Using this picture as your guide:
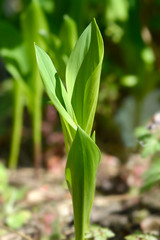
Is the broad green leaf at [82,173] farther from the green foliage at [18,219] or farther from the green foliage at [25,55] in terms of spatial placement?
the green foliage at [25,55]

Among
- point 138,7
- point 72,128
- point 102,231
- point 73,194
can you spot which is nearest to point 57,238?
point 102,231

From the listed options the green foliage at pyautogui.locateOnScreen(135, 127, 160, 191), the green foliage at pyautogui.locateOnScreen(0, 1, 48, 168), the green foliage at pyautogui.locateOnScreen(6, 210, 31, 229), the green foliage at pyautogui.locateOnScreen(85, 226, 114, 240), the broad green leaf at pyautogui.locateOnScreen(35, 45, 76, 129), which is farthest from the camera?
the green foliage at pyautogui.locateOnScreen(0, 1, 48, 168)

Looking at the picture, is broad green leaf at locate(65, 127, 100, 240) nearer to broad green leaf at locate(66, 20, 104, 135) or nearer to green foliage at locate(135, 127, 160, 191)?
broad green leaf at locate(66, 20, 104, 135)

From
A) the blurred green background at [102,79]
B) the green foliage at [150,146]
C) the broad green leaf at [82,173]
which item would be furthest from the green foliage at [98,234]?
the blurred green background at [102,79]

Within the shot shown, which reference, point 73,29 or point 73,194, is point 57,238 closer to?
point 73,194

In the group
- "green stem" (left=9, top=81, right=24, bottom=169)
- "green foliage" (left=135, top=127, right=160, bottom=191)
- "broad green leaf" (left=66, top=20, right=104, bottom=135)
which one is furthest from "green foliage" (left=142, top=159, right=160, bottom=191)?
"green stem" (left=9, top=81, right=24, bottom=169)

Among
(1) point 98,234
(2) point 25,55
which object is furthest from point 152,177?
(2) point 25,55
